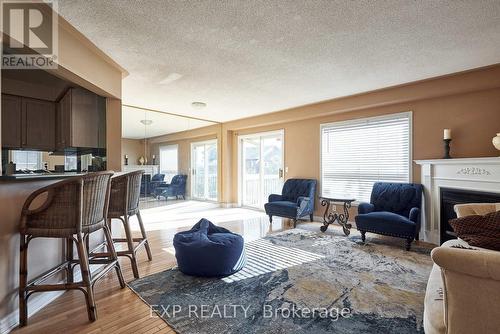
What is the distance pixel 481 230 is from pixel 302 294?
1425mm

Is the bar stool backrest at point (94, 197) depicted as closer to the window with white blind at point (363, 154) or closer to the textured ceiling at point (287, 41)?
the textured ceiling at point (287, 41)

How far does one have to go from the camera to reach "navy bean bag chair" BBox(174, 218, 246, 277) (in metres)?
2.53

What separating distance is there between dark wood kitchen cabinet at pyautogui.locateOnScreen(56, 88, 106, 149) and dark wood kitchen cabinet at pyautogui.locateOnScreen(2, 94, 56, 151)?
2.18ft

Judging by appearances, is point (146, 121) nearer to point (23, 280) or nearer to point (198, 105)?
point (198, 105)

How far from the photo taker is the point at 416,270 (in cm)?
271

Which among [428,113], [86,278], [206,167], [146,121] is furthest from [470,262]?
[206,167]

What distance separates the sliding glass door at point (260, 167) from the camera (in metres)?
6.21

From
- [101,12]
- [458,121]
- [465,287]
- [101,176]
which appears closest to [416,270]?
[465,287]

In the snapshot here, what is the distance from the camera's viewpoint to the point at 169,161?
623cm

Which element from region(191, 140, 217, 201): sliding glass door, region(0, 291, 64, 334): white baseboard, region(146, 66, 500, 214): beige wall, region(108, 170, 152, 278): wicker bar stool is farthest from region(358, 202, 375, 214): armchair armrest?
region(191, 140, 217, 201): sliding glass door

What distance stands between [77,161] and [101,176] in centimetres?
272

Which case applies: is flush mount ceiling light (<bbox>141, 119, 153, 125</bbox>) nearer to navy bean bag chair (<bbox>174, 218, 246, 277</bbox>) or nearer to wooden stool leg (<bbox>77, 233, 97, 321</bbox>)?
navy bean bag chair (<bbox>174, 218, 246, 277</bbox>)

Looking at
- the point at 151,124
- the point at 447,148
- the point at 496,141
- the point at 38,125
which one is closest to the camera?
the point at 496,141

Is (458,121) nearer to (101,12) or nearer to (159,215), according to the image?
(101,12)
